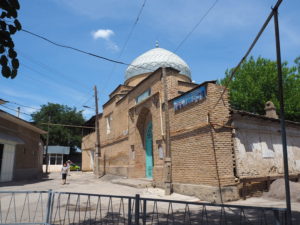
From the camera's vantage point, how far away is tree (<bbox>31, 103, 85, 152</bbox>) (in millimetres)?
42656

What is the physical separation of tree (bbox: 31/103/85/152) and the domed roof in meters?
26.1

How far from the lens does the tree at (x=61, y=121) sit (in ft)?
140

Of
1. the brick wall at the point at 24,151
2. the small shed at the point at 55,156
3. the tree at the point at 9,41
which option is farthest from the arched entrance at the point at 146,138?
the small shed at the point at 55,156

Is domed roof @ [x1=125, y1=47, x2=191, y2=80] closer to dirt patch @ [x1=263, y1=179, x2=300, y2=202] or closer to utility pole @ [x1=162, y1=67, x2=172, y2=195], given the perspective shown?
utility pole @ [x1=162, y1=67, x2=172, y2=195]

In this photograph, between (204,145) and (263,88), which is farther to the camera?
(263,88)

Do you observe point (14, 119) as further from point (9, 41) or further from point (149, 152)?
point (9, 41)

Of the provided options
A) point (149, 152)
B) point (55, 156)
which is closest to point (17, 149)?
point (149, 152)

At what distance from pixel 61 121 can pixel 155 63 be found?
30161mm

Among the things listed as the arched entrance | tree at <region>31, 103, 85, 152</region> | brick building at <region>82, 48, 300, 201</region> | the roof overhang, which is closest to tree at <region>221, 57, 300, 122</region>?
brick building at <region>82, 48, 300, 201</region>

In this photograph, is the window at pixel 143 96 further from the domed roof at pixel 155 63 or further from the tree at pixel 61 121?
the tree at pixel 61 121

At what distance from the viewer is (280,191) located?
9219 millimetres

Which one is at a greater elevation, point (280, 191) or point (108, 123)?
point (108, 123)

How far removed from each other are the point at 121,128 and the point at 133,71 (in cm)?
507

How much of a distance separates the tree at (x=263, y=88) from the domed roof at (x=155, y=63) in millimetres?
6571
